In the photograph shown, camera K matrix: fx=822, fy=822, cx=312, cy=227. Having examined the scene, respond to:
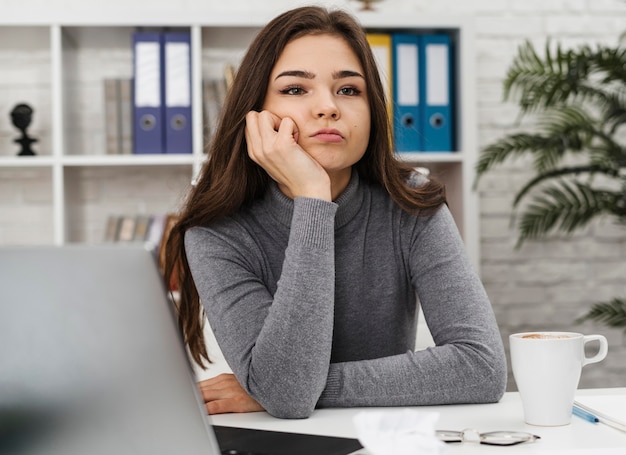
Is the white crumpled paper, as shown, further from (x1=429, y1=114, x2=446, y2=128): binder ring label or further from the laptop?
(x1=429, y1=114, x2=446, y2=128): binder ring label

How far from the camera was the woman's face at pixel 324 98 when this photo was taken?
1302 millimetres

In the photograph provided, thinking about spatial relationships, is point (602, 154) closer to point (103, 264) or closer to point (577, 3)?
point (577, 3)

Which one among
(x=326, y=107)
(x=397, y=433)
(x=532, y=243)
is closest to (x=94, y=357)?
(x=397, y=433)

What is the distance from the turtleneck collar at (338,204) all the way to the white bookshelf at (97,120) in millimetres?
1305

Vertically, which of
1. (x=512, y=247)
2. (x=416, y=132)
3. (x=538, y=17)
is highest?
(x=538, y=17)

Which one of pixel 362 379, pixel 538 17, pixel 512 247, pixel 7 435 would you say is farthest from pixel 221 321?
pixel 538 17

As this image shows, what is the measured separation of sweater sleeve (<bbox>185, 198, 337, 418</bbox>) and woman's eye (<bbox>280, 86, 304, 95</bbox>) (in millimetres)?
228

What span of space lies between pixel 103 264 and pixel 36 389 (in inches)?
4.5

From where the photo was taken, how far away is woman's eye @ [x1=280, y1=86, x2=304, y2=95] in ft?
4.37

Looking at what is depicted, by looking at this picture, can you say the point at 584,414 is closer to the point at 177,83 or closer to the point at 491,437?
the point at 491,437

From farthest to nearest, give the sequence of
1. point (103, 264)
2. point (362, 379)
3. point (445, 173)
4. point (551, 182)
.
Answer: point (551, 182) < point (445, 173) < point (362, 379) < point (103, 264)

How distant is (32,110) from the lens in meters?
2.77

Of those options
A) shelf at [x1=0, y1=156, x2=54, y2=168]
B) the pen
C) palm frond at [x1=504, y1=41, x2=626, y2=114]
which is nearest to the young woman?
the pen

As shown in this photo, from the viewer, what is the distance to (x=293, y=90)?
4.39ft
